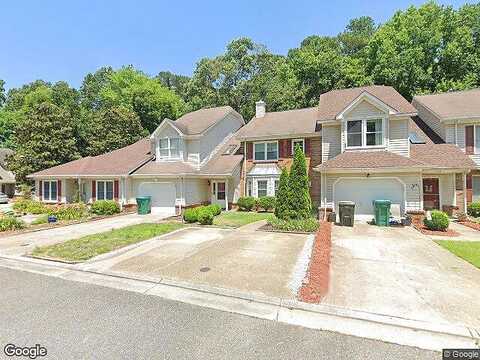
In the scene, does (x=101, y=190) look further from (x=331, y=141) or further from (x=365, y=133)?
(x=365, y=133)

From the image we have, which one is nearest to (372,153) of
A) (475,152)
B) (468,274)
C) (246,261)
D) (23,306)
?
(475,152)

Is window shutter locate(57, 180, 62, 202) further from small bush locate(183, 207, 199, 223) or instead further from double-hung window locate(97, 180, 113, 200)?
small bush locate(183, 207, 199, 223)

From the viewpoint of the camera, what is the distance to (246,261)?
28.3 feet

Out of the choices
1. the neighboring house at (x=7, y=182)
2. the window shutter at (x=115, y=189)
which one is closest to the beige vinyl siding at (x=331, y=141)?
the window shutter at (x=115, y=189)

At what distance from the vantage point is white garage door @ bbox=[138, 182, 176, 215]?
2098 centimetres

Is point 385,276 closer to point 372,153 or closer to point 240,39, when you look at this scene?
point 372,153

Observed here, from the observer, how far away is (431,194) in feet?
58.8

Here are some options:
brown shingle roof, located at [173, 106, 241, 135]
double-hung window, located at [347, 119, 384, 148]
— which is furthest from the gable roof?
brown shingle roof, located at [173, 106, 241, 135]

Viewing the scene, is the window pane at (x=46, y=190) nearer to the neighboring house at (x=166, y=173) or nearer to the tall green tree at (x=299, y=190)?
the neighboring house at (x=166, y=173)

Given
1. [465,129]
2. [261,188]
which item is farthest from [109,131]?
[465,129]

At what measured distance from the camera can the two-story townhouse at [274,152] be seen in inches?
799

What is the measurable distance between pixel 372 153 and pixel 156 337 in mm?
15619

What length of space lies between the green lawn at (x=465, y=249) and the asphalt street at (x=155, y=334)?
20.1ft

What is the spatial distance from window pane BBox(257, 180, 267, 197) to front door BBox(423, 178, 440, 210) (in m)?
10.4
